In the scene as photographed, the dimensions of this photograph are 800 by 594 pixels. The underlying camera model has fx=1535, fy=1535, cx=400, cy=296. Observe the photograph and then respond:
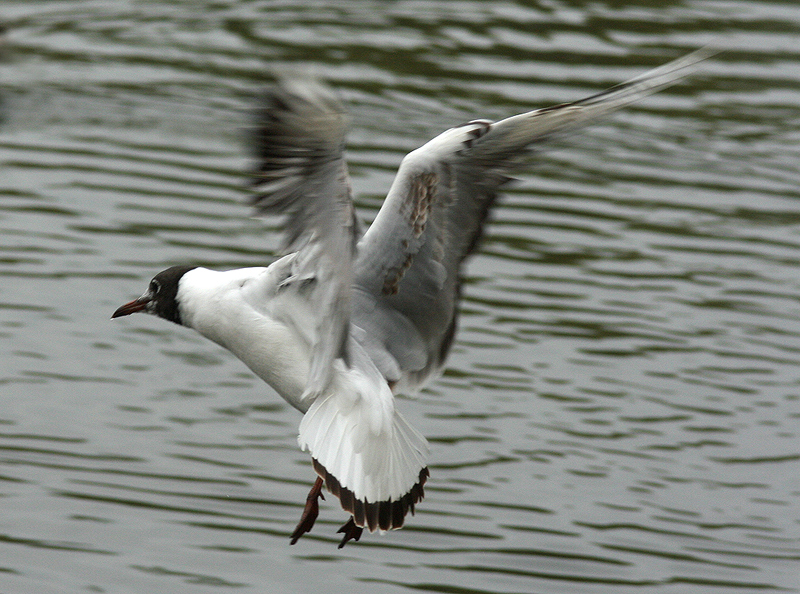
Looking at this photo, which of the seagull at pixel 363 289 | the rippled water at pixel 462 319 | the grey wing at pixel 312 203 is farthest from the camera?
the rippled water at pixel 462 319

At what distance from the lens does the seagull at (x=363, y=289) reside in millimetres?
4578

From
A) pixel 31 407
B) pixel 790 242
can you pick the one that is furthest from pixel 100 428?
pixel 790 242

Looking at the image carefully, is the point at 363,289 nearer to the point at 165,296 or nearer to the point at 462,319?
the point at 165,296

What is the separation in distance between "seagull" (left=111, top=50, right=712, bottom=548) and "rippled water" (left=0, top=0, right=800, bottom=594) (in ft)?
1.22

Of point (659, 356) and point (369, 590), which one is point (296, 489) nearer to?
point (369, 590)

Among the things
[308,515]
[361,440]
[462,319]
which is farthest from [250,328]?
[462,319]

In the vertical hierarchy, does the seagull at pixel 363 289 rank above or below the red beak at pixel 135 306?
above

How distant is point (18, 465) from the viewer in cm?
679

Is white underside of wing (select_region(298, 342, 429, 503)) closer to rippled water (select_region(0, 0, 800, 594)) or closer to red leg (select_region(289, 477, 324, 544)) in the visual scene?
red leg (select_region(289, 477, 324, 544))

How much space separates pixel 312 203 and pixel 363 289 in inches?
35.8

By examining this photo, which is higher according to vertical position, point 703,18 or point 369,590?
point 703,18

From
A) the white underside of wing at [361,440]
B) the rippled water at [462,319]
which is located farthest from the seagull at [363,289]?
the rippled water at [462,319]

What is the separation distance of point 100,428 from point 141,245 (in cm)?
209

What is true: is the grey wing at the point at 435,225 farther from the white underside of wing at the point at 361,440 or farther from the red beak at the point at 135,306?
the red beak at the point at 135,306
